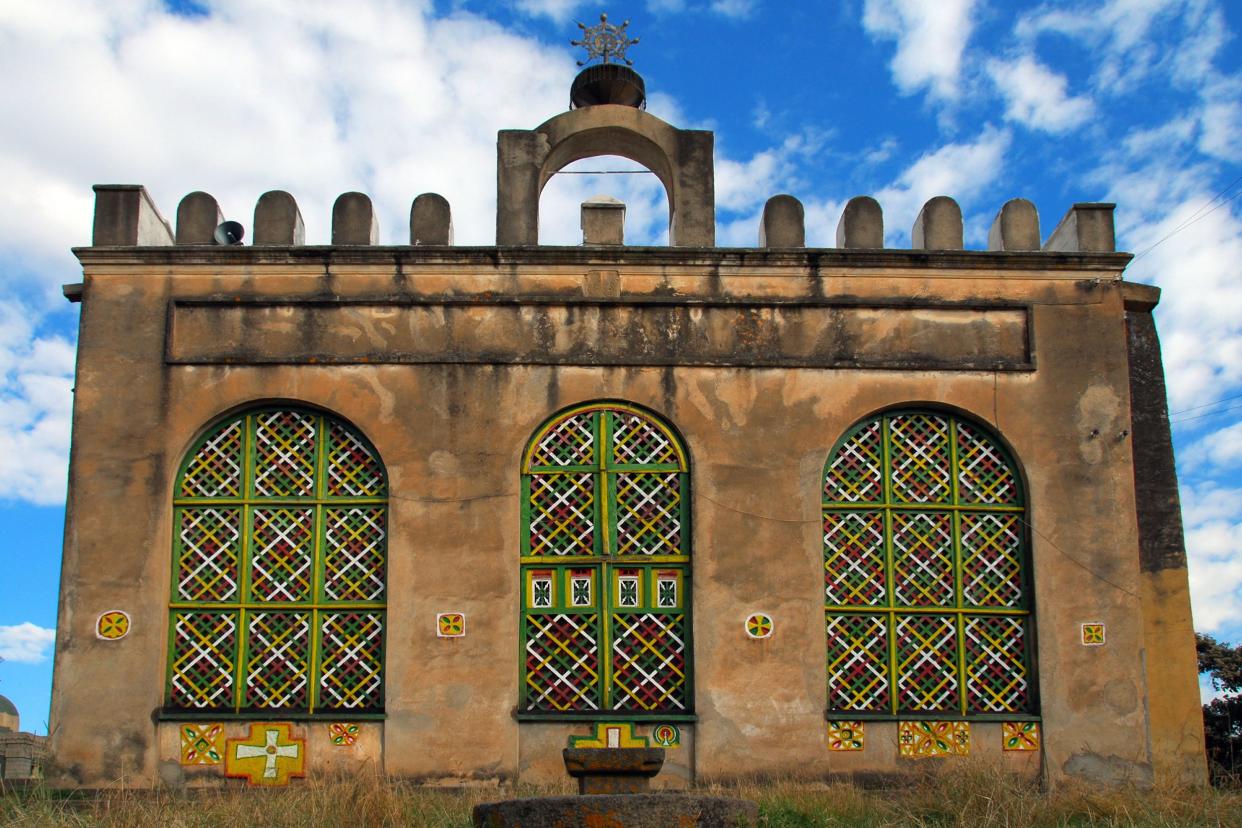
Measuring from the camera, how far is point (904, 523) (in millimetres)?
13328

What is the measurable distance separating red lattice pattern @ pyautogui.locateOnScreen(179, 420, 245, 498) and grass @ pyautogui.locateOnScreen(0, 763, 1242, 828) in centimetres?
Result: 285

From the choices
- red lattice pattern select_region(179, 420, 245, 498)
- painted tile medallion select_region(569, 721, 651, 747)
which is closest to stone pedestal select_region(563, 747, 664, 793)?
painted tile medallion select_region(569, 721, 651, 747)

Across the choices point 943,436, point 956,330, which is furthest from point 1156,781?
point 956,330

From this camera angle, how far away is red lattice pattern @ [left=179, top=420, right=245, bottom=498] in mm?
13266

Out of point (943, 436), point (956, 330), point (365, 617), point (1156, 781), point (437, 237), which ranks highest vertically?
point (437, 237)

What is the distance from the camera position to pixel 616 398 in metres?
13.4

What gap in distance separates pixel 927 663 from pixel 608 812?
6.46 metres

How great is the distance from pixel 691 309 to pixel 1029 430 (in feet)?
11.6

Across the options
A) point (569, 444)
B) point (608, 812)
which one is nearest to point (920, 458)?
point (569, 444)

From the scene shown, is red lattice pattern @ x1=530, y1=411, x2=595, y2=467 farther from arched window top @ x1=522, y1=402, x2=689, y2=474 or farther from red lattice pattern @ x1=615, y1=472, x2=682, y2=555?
red lattice pattern @ x1=615, y1=472, x2=682, y2=555

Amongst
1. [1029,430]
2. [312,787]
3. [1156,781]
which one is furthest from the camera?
[1029,430]

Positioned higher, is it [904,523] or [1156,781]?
[904,523]

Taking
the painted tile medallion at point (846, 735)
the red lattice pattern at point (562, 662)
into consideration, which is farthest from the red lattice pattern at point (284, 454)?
the painted tile medallion at point (846, 735)

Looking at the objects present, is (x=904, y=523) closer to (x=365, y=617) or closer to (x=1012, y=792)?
(x=1012, y=792)
